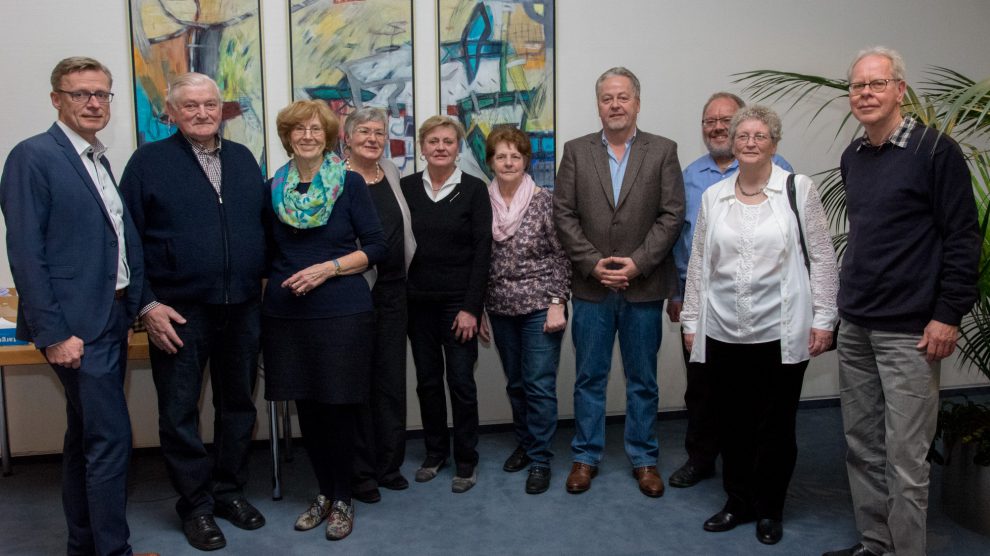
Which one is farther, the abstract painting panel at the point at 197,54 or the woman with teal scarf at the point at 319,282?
the abstract painting panel at the point at 197,54

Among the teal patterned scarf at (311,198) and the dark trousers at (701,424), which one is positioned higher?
the teal patterned scarf at (311,198)

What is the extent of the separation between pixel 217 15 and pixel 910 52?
366cm

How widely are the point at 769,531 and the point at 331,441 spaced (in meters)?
1.57

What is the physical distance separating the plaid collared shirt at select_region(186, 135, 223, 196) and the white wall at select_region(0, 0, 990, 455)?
1.07 m

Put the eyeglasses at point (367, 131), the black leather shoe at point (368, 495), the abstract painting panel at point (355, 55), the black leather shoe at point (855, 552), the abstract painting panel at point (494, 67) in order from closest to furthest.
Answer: the black leather shoe at point (855, 552), the eyeglasses at point (367, 131), the black leather shoe at point (368, 495), the abstract painting panel at point (355, 55), the abstract painting panel at point (494, 67)

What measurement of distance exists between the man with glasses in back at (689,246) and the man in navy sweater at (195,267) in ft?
5.55

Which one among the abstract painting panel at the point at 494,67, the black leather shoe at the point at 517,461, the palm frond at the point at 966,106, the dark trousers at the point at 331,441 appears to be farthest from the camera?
the abstract painting panel at the point at 494,67

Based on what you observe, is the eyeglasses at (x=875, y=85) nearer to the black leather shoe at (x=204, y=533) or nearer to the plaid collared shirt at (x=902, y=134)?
the plaid collared shirt at (x=902, y=134)

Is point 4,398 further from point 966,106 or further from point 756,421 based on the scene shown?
point 966,106

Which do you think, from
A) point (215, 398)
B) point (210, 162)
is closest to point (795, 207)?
point (210, 162)

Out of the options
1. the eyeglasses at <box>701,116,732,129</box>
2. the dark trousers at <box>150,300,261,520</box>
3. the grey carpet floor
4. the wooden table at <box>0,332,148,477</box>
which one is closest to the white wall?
the wooden table at <box>0,332,148,477</box>

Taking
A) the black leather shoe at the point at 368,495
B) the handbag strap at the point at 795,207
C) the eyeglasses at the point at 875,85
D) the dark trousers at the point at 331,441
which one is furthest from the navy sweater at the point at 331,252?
the eyeglasses at the point at 875,85

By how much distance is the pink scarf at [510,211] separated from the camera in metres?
3.17

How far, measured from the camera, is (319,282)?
2650 millimetres
